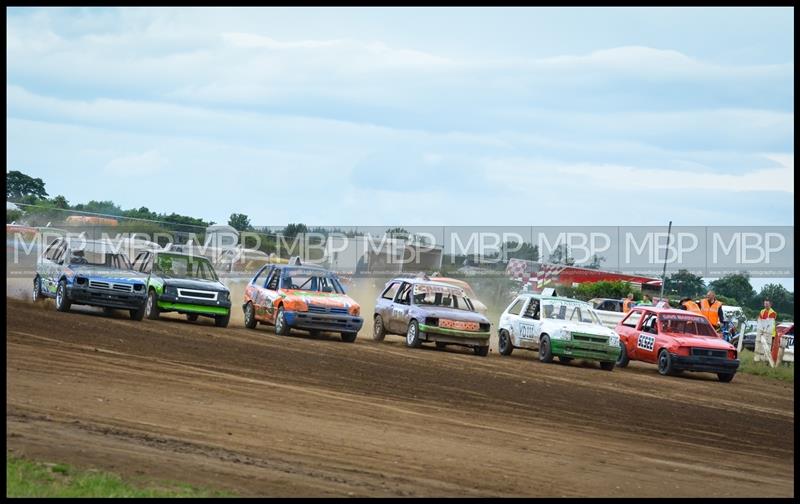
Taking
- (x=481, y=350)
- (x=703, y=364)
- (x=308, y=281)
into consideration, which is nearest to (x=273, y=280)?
(x=308, y=281)

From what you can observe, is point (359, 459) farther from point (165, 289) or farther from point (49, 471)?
point (165, 289)

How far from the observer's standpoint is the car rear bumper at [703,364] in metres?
24.0

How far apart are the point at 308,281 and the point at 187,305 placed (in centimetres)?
259

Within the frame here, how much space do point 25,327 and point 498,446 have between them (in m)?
10.7

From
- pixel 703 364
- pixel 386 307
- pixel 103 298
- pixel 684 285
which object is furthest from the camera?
pixel 684 285

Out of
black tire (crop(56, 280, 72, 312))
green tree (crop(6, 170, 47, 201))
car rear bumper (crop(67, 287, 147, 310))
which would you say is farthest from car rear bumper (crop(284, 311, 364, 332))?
green tree (crop(6, 170, 47, 201))

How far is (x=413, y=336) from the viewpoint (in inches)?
997

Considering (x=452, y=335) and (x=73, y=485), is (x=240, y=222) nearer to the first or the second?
(x=452, y=335)

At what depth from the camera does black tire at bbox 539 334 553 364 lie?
2462cm

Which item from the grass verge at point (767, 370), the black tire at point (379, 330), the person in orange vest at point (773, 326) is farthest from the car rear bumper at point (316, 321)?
the person in orange vest at point (773, 326)

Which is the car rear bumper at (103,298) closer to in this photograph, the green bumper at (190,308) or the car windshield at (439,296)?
the green bumper at (190,308)

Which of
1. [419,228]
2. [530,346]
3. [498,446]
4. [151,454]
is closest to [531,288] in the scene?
[419,228]

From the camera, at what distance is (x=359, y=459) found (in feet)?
36.2

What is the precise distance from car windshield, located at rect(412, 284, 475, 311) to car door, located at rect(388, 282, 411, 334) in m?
0.24
